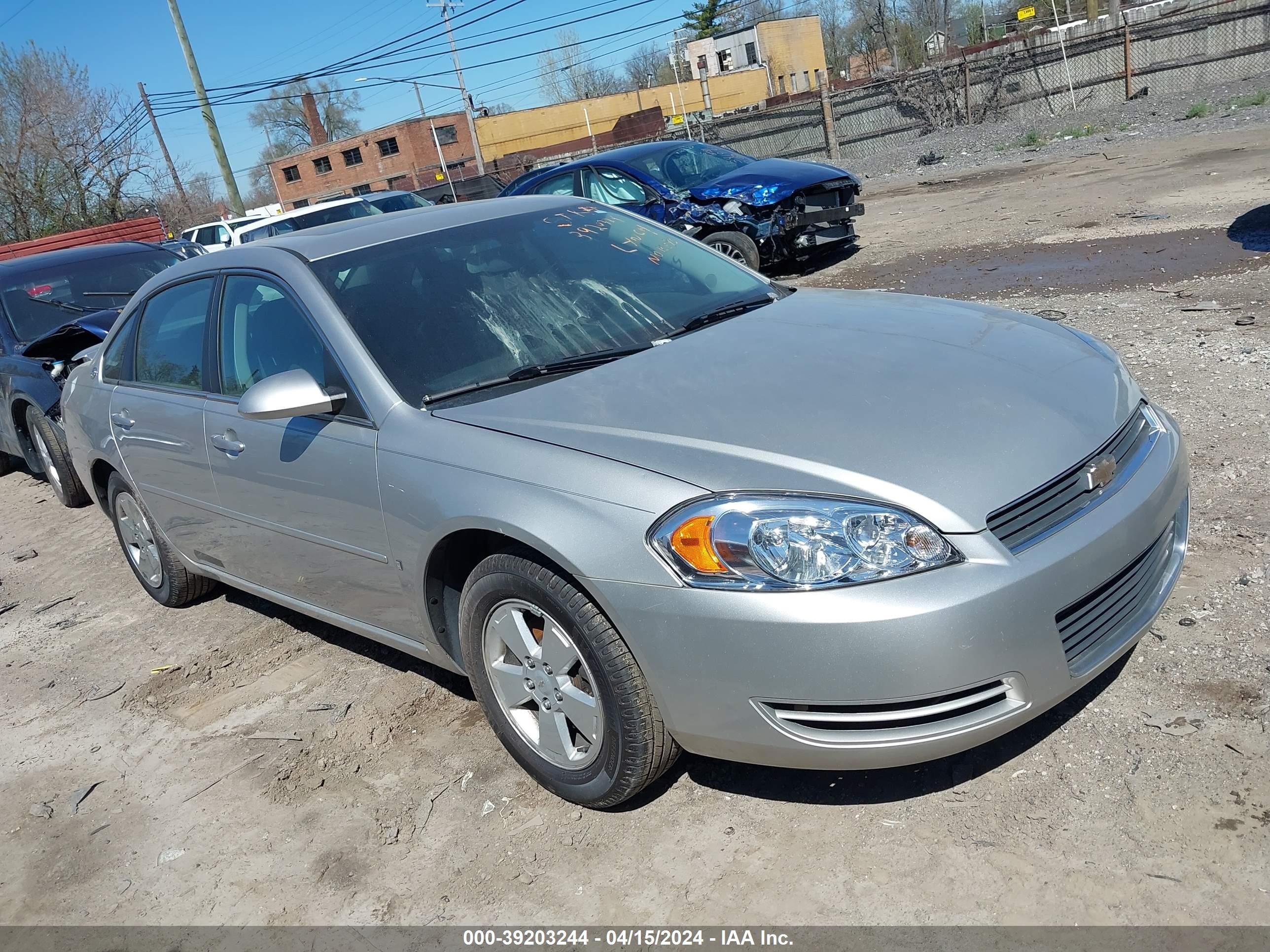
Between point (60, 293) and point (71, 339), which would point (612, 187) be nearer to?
point (60, 293)

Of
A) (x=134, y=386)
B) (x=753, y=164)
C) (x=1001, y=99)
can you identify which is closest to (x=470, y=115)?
(x=1001, y=99)

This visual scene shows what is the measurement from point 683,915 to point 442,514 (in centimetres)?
126

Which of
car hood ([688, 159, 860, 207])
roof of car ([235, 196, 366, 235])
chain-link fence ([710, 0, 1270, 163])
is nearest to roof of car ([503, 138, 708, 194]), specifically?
car hood ([688, 159, 860, 207])

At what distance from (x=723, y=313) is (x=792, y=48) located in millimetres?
72317

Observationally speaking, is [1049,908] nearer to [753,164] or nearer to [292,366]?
[292,366]

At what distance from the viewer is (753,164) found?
11.8 metres

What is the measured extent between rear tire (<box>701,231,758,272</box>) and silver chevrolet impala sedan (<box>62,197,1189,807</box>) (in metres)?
6.50

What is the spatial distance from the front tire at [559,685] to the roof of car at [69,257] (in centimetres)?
689

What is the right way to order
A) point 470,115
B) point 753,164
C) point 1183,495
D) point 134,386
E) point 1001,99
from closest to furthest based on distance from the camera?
point 1183,495
point 134,386
point 753,164
point 1001,99
point 470,115

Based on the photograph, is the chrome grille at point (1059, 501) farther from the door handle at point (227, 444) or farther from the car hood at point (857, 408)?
the door handle at point (227, 444)

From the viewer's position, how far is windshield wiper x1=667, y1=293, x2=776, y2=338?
3588mm

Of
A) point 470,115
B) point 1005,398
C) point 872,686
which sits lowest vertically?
point 872,686

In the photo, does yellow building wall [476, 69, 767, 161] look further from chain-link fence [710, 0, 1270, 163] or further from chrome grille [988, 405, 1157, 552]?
chrome grille [988, 405, 1157, 552]

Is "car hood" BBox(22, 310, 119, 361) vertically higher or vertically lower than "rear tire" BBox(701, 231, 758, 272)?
higher
